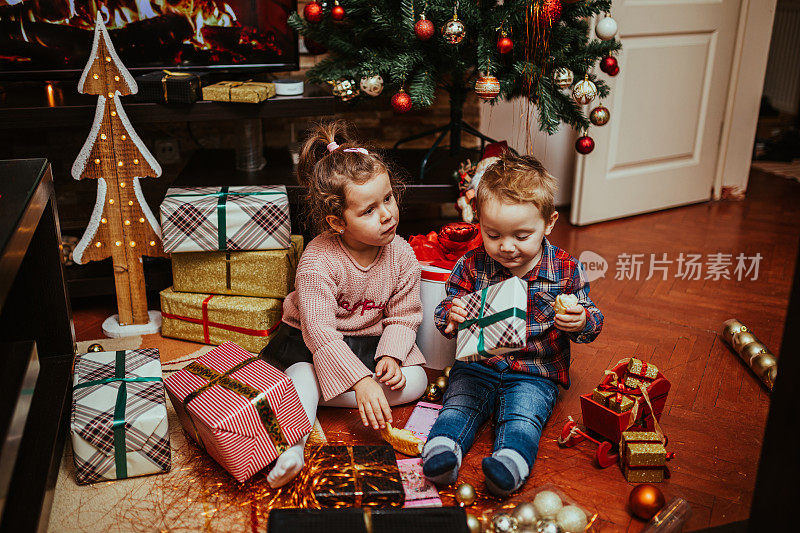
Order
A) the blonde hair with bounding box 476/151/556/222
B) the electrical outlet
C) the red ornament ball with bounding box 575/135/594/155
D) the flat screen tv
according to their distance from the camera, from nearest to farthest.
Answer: the blonde hair with bounding box 476/151/556/222 → the flat screen tv → the red ornament ball with bounding box 575/135/594/155 → the electrical outlet

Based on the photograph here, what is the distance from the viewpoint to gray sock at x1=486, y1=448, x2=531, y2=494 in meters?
1.43

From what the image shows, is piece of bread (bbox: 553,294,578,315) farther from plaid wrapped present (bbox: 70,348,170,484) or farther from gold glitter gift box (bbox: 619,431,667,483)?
plaid wrapped present (bbox: 70,348,170,484)

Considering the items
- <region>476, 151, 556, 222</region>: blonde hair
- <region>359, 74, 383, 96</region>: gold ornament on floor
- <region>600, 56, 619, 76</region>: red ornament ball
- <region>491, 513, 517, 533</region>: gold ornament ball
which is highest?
<region>600, 56, 619, 76</region>: red ornament ball

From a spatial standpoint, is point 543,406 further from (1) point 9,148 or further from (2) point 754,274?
(1) point 9,148

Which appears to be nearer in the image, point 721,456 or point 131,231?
point 721,456

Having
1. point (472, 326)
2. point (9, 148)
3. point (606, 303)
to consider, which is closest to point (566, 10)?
point (606, 303)

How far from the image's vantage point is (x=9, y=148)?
8.50 ft

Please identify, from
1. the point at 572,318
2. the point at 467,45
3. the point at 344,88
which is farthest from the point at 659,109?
the point at 572,318

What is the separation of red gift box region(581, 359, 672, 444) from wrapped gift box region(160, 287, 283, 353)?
0.90m

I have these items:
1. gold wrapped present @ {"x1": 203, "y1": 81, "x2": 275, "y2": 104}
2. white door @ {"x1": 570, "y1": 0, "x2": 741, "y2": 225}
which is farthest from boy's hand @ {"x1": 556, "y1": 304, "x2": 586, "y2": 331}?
white door @ {"x1": 570, "y1": 0, "x2": 741, "y2": 225}

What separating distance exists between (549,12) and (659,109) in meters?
1.30

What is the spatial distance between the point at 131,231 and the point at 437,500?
3.99ft

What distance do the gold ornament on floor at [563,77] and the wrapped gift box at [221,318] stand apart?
106 centimetres

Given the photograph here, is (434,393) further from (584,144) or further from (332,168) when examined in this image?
(584,144)
